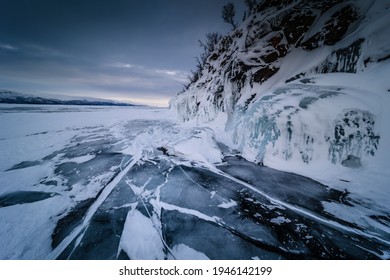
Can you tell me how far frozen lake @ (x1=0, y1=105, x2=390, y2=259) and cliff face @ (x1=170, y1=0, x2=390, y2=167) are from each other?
94 centimetres

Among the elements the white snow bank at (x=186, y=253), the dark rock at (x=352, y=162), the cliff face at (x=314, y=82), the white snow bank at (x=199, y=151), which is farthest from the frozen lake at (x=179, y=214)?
the cliff face at (x=314, y=82)

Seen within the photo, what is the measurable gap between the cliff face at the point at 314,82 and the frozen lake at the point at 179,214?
0.94 m

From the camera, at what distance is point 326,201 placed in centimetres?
281

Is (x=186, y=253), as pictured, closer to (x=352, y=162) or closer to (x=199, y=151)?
(x=199, y=151)

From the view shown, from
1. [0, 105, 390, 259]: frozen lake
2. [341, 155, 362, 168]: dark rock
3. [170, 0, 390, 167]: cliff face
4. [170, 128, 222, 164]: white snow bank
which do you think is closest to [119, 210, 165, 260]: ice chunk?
[0, 105, 390, 259]: frozen lake

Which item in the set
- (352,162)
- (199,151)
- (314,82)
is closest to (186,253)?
(199,151)

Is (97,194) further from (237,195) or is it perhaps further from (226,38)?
(226,38)

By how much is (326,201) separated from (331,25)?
217 inches

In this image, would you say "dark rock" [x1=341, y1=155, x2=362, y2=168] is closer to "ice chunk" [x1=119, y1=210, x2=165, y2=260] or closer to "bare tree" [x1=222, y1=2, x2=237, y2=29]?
"ice chunk" [x1=119, y1=210, x2=165, y2=260]

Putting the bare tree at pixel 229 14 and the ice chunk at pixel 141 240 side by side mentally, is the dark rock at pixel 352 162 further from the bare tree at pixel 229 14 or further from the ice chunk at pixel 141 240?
the bare tree at pixel 229 14

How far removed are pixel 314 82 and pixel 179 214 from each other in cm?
470

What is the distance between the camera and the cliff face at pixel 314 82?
3482mm

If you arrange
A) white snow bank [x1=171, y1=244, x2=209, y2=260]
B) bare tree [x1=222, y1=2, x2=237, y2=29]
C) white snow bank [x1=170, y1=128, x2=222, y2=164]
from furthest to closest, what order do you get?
bare tree [x1=222, y1=2, x2=237, y2=29] < white snow bank [x1=170, y1=128, x2=222, y2=164] < white snow bank [x1=171, y1=244, x2=209, y2=260]

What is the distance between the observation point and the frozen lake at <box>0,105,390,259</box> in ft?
6.57
